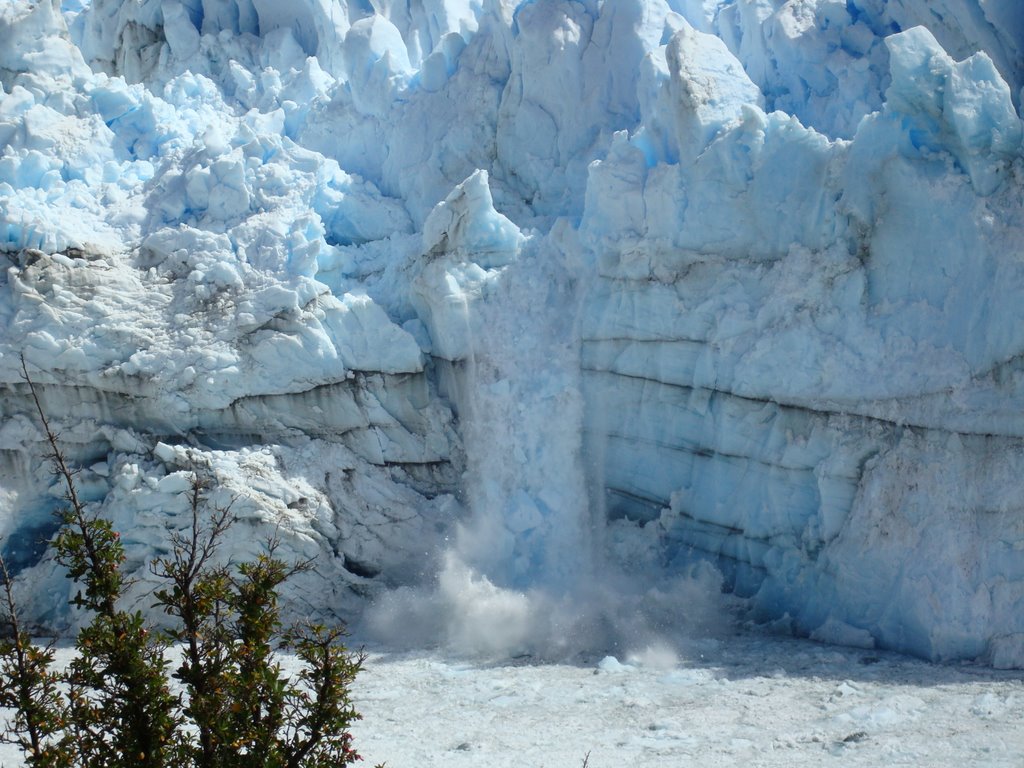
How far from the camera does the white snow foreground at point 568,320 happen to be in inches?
436

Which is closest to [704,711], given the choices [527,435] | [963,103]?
[527,435]

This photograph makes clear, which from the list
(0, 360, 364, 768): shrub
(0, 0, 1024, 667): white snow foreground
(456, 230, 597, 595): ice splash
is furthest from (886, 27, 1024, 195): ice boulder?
(0, 360, 364, 768): shrub

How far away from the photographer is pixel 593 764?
29.7 ft

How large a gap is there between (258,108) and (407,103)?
2956 millimetres

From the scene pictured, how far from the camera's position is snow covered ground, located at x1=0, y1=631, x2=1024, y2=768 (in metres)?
9.00

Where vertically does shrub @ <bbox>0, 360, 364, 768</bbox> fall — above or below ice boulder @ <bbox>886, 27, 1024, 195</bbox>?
below

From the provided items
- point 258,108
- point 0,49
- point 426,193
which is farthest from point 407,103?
point 0,49

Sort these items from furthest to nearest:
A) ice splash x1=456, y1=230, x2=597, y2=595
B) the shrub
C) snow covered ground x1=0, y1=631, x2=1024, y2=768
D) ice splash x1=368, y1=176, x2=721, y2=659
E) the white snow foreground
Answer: ice splash x1=456, y1=230, x2=597, y2=595
ice splash x1=368, y1=176, x2=721, y2=659
the white snow foreground
snow covered ground x1=0, y1=631, x2=1024, y2=768
the shrub

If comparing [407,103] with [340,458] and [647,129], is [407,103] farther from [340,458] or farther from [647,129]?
[340,458]

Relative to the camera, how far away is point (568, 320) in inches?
532

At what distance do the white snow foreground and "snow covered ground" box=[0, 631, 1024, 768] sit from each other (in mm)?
624

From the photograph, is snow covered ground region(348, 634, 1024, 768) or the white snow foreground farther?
the white snow foreground

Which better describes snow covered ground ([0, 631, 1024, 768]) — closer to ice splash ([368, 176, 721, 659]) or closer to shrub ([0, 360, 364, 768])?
ice splash ([368, 176, 721, 659])

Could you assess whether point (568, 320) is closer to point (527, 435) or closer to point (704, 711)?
point (527, 435)
